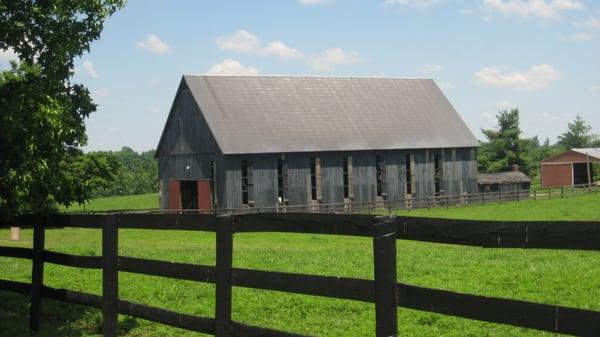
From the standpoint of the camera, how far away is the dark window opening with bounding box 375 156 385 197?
49094mm

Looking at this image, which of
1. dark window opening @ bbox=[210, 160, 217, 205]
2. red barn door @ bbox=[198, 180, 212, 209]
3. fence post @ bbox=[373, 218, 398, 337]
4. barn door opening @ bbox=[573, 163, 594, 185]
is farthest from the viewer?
barn door opening @ bbox=[573, 163, 594, 185]

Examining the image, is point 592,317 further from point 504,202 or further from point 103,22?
point 504,202

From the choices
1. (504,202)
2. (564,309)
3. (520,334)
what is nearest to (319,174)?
(504,202)

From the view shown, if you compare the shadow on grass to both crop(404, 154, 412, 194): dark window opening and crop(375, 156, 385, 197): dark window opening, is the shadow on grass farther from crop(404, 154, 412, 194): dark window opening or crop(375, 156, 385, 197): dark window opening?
crop(404, 154, 412, 194): dark window opening

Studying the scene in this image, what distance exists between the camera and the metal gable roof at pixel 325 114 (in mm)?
45875

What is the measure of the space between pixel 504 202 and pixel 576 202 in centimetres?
685

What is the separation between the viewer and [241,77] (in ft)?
162

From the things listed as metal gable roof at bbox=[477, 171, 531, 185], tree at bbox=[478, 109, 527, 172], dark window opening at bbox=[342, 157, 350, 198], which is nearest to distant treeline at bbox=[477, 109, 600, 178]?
tree at bbox=[478, 109, 527, 172]

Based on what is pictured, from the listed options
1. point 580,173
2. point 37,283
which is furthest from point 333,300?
point 580,173

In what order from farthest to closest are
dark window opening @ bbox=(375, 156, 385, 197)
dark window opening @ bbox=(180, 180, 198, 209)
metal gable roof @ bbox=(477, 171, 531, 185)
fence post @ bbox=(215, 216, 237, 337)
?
metal gable roof @ bbox=(477, 171, 531, 185)
dark window opening @ bbox=(375, 156, 385, 197)
dark window opening @ bbox=(180, 180, 198, 209)
fence post @ bbox=(215, 216, 237, 337)

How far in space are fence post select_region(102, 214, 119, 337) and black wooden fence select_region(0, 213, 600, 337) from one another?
0.03ft

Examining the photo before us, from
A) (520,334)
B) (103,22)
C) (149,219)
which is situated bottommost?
(520,334)

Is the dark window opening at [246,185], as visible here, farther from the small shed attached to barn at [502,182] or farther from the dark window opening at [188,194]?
the small shed attached to barn at [502,182]

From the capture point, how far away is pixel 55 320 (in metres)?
9.65
